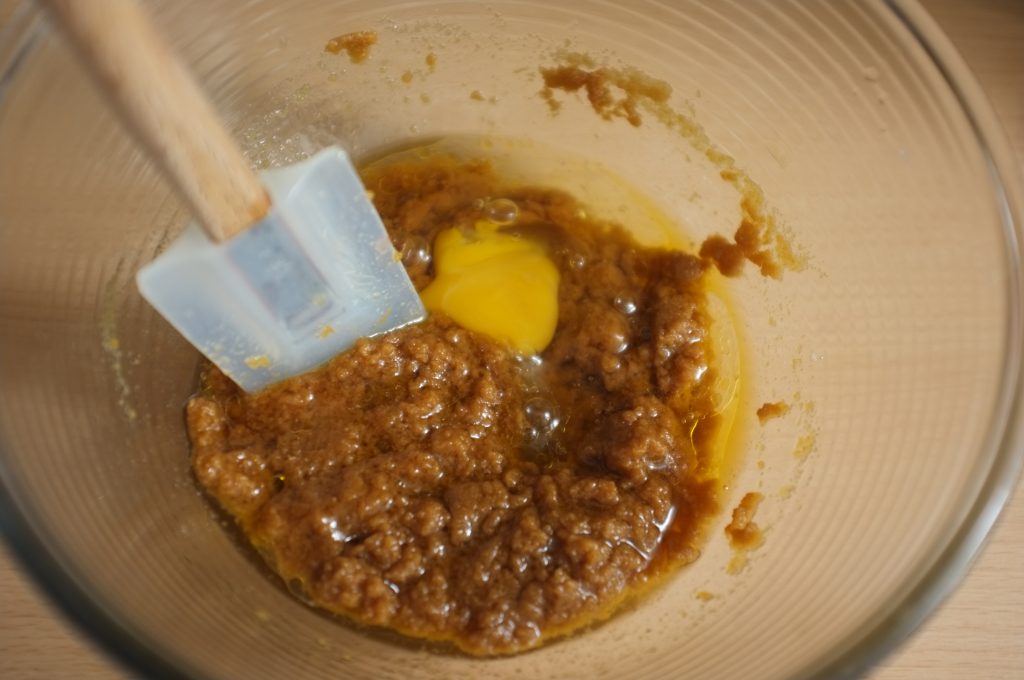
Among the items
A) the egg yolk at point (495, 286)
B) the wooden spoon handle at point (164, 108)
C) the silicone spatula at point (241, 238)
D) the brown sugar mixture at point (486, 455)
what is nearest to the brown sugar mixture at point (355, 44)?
the brown sugar mixture at point (486, 455)

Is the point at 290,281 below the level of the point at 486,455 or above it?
above

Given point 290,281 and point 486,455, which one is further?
point 486,455

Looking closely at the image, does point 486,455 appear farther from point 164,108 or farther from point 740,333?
point 164,108

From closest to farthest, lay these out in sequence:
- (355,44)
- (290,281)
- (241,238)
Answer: (241,238) → (290,281) → (355,44)

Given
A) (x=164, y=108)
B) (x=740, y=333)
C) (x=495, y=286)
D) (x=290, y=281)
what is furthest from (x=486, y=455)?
(x=164, y=108)

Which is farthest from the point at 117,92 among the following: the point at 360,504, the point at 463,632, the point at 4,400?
the point at 463,632

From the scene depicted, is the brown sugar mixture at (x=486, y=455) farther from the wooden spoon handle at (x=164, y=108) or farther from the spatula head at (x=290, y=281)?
the wooden spoon handle at (x=164, y=108)

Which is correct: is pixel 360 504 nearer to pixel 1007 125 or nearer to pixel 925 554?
pixel 925 554
